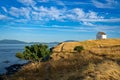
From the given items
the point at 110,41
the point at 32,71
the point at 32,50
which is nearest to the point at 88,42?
the point at 110,41

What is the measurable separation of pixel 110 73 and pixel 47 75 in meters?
4.61

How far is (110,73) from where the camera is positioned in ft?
44.5

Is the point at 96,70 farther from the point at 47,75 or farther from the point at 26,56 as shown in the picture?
the point at 26,56

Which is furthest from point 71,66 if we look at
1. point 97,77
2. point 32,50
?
point 32,50

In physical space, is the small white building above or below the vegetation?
above

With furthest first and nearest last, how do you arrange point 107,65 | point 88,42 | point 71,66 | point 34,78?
point 88,42 < point 71,66 < point 34,78 < point 107,65

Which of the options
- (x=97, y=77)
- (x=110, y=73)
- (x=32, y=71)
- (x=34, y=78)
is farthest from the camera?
(x=32, y=71)

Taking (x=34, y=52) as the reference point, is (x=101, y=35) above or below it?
above

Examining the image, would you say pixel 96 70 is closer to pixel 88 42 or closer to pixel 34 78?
pixel 34 78

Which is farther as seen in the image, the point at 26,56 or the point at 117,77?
the point at 26,56

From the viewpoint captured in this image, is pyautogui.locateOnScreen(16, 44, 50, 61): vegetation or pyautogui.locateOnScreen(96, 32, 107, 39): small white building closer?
pyautogui.locateOnScreen(16, 44, 50, 61): vegetation

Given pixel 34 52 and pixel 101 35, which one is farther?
pixel 101 35

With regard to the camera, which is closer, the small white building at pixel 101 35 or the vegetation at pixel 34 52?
the vegetation at pixel 34 52

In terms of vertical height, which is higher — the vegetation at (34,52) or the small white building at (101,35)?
the small white building at (101,35)
